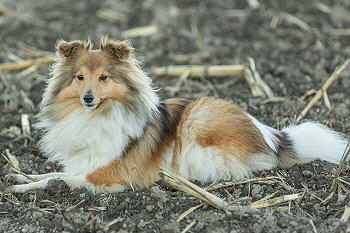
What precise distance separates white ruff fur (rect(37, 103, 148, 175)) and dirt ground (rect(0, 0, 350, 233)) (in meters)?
0.32

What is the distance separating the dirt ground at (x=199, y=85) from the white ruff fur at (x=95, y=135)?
319 mm

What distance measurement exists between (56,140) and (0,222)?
1.04 metres

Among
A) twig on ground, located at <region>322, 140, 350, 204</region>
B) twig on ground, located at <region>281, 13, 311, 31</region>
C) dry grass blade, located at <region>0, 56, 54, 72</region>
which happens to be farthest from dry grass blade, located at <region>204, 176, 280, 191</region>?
twig on ground, located at <region>281, 13, 311, 31</region>

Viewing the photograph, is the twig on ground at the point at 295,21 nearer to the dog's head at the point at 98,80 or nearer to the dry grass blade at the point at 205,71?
the dry grass blade at the point at 205,71

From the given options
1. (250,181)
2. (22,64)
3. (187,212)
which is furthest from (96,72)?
(22,64)

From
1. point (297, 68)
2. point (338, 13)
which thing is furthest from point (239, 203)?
point (338, 13)

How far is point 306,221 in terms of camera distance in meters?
5.68

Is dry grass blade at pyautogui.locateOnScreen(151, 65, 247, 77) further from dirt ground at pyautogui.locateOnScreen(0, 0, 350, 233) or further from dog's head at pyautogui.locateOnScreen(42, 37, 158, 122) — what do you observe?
dog's head at pyautogui.locateOnScreen(42, 37, 158, 122)

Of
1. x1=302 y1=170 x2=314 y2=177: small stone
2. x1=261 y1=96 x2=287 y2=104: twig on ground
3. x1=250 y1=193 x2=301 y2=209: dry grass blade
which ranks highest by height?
x1=261 y1=96 x2=287 y2=104: twig on ground

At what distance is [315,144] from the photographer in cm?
687

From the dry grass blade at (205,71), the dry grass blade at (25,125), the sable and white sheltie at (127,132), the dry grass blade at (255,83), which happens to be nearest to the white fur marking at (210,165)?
the sable and white sheltie at (127,132)

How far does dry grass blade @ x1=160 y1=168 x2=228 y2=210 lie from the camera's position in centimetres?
587

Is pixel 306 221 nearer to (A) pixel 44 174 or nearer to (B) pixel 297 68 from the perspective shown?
(A) pixel 44 174

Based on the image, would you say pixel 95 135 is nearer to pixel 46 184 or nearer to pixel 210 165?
pixel 46 184
